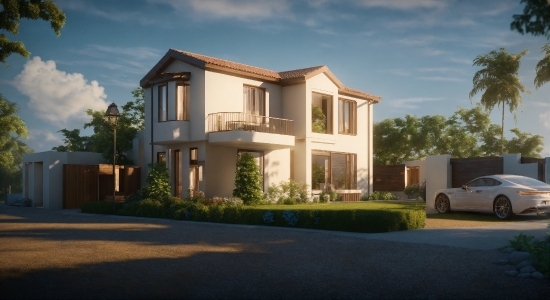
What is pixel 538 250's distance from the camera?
324 inches

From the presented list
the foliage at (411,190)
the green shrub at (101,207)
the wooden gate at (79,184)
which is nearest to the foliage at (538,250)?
the green shrub at (101,207)

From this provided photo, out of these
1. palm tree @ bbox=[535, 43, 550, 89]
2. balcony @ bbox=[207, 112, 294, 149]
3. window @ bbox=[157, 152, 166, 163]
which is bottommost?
window @ bbox=[157, 152, 166, 163]

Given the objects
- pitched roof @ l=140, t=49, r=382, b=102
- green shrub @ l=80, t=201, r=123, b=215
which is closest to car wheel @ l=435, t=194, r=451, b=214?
pitched roof @ l=140, t=49, r=382, b=102

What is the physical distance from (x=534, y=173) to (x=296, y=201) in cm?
1010

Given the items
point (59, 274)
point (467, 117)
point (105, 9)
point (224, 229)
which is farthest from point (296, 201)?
point (467, 117)

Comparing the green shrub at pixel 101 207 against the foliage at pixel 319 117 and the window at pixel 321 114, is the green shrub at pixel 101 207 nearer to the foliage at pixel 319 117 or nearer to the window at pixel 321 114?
the window at pixel 321 114

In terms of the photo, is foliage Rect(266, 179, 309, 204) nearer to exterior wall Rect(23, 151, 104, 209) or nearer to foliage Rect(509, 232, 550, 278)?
exterior wall Rect(23, 151, 104, 209)

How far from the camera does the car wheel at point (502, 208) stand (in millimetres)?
16438

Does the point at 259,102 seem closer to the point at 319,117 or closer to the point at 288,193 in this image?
the point at 319,117

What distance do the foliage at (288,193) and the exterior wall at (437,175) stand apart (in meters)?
6.02

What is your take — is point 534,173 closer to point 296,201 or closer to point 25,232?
point 296,201

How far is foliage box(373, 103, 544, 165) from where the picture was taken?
43094mm

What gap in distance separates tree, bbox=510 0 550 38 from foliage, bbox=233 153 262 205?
1621 cm

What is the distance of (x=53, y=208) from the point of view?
2559 centimetres
